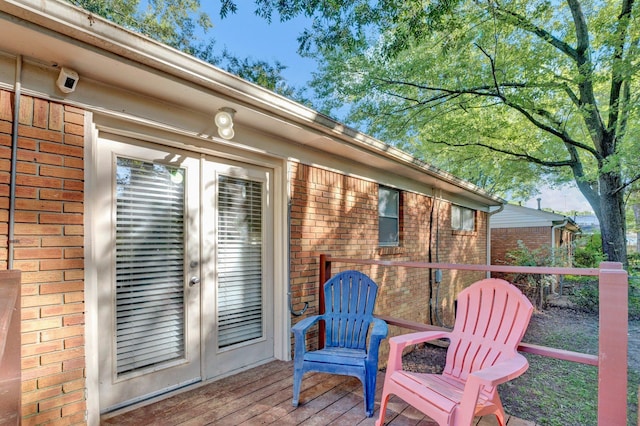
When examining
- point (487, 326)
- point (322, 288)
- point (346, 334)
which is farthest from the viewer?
point (322, 288)

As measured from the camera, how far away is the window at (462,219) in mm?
8063

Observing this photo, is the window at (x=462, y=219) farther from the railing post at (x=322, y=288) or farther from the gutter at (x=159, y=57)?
the gutter at (x=159, y=57)

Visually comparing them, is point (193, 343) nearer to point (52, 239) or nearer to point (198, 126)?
point (52, 239)

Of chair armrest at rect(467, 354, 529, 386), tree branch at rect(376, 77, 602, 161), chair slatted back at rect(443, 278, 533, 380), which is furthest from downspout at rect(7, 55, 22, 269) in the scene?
tree branch at rect(376, 77, 602, 161)

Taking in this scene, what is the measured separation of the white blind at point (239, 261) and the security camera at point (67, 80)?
51.6 inches

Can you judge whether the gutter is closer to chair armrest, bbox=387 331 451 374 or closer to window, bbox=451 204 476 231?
chair armrest, bbox=387 331 451 374

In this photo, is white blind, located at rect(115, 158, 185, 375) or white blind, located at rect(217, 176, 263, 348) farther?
white blind, located at rect(217, 176, 263, 348)

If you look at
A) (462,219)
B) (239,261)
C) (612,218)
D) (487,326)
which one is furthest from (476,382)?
(612,218)

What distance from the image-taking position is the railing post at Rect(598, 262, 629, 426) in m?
1.82

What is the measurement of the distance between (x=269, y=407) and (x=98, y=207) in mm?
1952

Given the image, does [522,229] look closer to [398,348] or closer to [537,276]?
[537,276]

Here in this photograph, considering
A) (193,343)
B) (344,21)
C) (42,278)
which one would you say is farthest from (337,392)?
(344,21)

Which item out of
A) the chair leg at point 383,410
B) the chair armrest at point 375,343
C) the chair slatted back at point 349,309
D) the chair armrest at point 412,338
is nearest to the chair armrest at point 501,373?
the chair armrest at point 412,338

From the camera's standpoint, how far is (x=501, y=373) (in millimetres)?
1738
